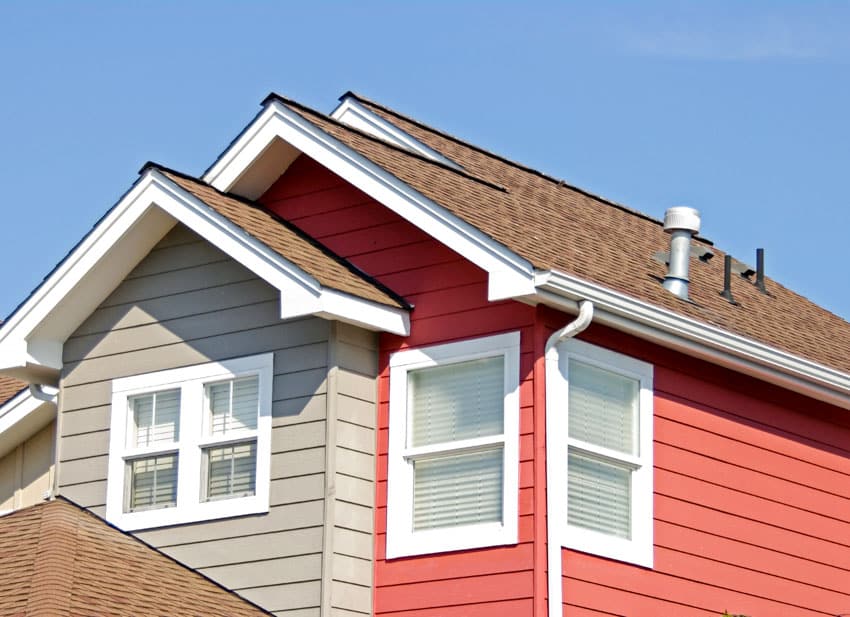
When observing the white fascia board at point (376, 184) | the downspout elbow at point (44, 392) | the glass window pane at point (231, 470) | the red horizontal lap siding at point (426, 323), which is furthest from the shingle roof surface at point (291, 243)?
the downspout elbow at point (44, 392)

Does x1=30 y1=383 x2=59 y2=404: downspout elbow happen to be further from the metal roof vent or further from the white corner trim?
→ the metal roof vent

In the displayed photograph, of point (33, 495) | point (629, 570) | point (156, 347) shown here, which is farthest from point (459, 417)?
point (33, 495)

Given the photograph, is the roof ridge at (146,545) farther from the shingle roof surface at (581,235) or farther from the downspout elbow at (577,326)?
the shingle roof surface at (581,235)

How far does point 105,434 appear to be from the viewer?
50.3ft

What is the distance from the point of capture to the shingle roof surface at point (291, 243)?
1421 cm

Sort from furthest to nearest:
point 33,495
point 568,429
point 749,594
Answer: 1. point 33,495
2. point 749,594
3. point 568,429

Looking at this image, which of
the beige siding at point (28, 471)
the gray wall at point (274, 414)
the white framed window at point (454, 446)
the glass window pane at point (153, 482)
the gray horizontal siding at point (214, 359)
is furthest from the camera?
the beige siding at point (28, 471)

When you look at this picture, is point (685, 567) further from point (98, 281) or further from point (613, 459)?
point (98, 281)

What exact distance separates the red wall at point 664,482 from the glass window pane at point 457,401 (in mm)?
258

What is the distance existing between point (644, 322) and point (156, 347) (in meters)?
4.44

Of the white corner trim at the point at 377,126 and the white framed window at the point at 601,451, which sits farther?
the white corner trim at the point at 377,126

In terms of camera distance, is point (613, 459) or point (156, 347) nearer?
point (613, 459)

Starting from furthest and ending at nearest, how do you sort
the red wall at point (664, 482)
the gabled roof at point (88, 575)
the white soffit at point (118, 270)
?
the white soffit at point (118, 270) → the red wall at point (664, 482) → the gabled roof at point (88, 575)

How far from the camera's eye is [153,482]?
49.2 ft
